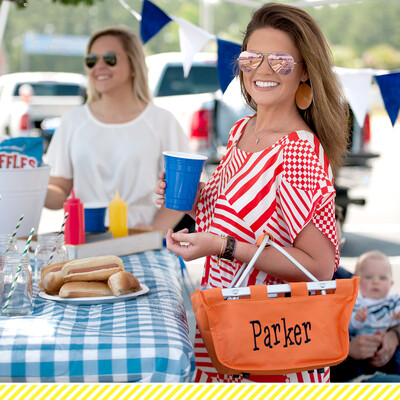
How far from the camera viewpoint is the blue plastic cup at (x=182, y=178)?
2215 mm

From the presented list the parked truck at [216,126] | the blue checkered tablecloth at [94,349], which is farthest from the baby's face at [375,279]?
the parked truck at [216,126]

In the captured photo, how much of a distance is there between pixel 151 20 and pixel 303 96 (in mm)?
2351

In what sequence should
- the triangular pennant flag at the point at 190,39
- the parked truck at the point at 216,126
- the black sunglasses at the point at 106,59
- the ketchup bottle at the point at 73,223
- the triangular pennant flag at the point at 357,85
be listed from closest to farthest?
the ketchup bottle at the point at 73,223 < the black sunglasses at the point at 106,59 < the triangular pennant flag at the point at 357,85 < the triangular pennant flag at the point at 190,39 < the parked truck at the point at 216,126

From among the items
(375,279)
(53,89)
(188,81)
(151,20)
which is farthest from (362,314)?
(53,89)

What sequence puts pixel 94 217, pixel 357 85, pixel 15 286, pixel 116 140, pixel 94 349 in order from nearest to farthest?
pixel 94 349
pixel 15 286
pixel 94 217
pixel 116 140
pixel 357 85

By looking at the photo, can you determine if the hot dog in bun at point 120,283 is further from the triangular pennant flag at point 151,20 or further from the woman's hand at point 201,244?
the triangular pennant flag at point 151,20

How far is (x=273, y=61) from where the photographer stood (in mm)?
2197

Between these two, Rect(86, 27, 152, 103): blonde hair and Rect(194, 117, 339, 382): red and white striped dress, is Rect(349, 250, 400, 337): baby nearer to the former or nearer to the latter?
Rect(194, 117, 339, 382): red and white striped dress

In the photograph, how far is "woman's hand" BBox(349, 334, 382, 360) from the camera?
3.09 metres

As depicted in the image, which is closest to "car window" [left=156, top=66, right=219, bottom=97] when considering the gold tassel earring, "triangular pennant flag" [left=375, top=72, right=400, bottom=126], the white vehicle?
the white vehicle

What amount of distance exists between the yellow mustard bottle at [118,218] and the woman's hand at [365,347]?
1.19 m

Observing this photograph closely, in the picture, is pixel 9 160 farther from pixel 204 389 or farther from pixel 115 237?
pixel 204 389

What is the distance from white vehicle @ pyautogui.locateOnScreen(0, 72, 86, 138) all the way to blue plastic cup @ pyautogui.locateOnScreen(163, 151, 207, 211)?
10931 millimetres

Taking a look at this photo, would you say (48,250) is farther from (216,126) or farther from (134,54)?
(216,126)
